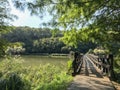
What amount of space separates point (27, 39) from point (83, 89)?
143 meters

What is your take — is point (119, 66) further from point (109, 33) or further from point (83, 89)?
point (83, 89)

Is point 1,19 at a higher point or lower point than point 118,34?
higher

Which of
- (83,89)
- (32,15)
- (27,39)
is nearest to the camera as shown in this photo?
(32,15)

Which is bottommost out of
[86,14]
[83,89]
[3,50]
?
[83,89]

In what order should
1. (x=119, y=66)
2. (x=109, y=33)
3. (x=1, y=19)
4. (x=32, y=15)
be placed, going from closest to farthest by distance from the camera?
(x=32, y=15) < (x=109, y=33) < (x=1, y=19) < (x=119, y=66)

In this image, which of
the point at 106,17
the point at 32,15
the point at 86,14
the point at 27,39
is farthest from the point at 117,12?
the point at 27,39

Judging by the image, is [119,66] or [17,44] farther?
[119,66]

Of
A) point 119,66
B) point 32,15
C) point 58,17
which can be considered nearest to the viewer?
point 32,15

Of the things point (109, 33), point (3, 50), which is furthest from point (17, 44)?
point (109, 33)

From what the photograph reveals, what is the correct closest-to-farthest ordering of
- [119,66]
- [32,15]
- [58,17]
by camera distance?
[32,15] < [58,17] < [119,66]

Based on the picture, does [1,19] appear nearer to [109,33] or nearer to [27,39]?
[109,33]

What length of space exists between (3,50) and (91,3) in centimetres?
910

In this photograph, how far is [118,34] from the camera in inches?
583

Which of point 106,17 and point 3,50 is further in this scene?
point 3,50
